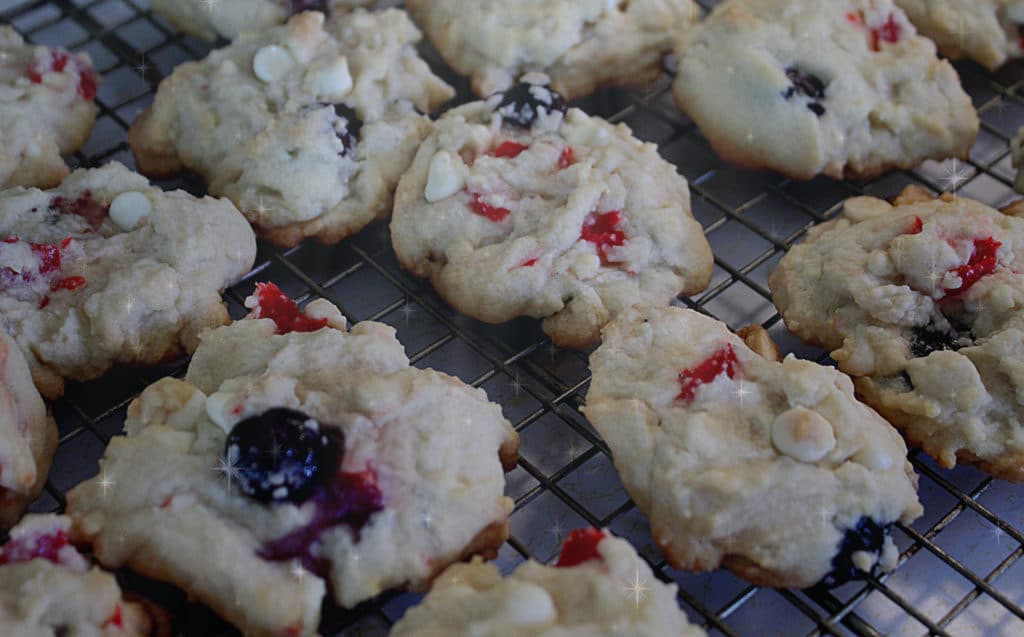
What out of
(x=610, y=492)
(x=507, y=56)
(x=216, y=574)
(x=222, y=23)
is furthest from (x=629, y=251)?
(x=222, y=23)

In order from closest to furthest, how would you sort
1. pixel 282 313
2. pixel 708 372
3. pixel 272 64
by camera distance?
pixel 708 372 → pixel 282 313 → pixel 272 64

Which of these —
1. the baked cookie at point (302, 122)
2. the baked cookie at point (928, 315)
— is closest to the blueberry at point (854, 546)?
the baked cookie at point (928, 315)

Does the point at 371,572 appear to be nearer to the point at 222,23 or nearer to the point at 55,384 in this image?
the point at 55,384

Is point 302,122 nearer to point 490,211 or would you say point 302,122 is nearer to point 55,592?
point 490,211

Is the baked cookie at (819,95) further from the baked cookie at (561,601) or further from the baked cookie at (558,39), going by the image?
the baked cookie at (561,601)

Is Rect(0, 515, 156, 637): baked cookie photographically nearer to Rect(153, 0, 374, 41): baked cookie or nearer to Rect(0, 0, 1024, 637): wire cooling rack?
Rect(0, 0, 1024, 637): wire cooling rack

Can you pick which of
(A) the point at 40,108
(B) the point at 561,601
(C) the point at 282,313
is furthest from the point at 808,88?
(A) the point at 40,108
